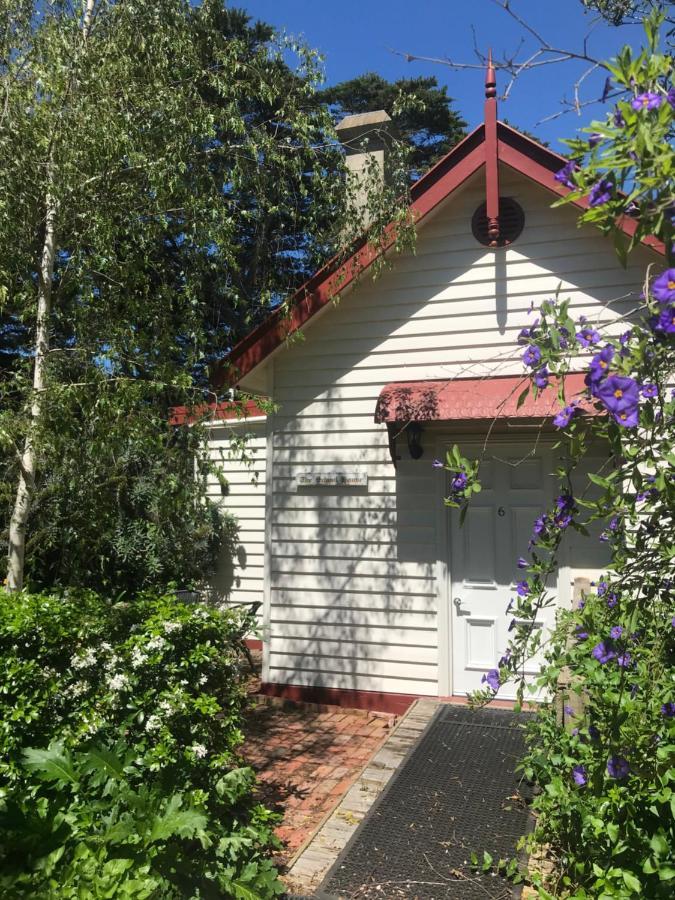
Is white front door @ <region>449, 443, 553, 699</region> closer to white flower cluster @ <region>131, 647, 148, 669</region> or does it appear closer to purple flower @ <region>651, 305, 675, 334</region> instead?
white flower cluster @ <region>131, 647, 148, 669</region>

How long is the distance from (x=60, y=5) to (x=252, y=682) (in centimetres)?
698

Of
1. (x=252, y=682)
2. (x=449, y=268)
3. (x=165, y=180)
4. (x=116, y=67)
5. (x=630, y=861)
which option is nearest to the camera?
(x=630, y=861)

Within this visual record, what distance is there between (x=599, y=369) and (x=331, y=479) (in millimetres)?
5297

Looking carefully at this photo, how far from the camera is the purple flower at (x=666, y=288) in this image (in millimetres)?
1729

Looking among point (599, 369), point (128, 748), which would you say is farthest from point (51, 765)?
point (599, 369)

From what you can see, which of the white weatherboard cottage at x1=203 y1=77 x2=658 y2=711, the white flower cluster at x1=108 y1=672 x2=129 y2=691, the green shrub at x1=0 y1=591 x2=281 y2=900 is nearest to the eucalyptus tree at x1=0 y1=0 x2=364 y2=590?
the white weatherboard cottage at x1=203 y1=77 x2=658 y2=711

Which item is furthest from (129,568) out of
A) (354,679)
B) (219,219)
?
(219,219)

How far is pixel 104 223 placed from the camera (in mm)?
5434

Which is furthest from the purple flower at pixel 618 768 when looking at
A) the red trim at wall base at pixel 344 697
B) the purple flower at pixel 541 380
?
the red trim at wall base at pixel 344 697

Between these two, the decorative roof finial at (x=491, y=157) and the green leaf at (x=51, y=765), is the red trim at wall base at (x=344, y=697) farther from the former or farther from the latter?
the decorative roof finial at (x=491, y=157)

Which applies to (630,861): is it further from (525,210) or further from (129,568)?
(129,568)

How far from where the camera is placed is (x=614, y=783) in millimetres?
2945

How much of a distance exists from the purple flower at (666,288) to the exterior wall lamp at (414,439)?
4689 millimetres

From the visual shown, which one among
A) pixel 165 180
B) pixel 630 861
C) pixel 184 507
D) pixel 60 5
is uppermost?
pixel 60 5
